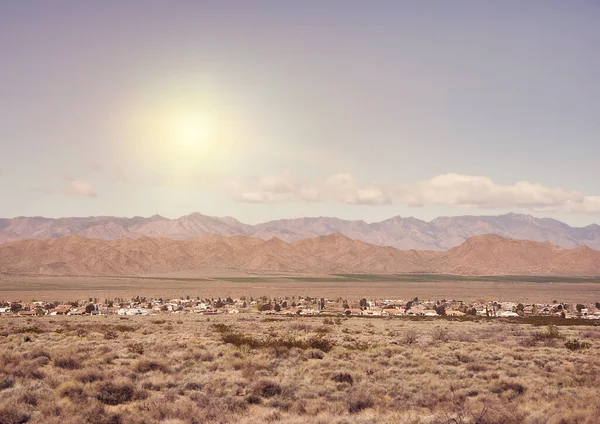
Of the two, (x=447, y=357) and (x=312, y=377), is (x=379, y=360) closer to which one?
(x=447, y=357)

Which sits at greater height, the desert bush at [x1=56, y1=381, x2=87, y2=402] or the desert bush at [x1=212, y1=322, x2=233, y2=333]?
the desert bush at [x1=56, y1=381, x2=87, y2=402]

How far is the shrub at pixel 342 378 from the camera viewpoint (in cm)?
1705

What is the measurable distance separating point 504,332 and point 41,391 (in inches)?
1335

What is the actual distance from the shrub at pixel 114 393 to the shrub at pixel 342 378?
693 cm

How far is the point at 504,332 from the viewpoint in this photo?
3781 centimetres

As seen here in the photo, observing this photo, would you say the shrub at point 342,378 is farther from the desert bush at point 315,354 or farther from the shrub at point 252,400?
the desert bush at point 315,354

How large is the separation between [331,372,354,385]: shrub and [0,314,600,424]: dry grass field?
4cm

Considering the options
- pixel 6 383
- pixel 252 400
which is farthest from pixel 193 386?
pixel 6 383

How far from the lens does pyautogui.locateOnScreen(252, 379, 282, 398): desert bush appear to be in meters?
15.2

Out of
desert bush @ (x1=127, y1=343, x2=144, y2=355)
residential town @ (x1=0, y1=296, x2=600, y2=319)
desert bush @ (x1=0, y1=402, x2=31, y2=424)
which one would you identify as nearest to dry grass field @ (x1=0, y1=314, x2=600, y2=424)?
desert bush @ (x1=0, y1=402, x2=31, y2=424)

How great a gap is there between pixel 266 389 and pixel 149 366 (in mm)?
5393

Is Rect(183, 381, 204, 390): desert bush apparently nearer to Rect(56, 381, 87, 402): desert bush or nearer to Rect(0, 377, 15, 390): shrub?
Rect(56, 381, 87, 402): desert bush

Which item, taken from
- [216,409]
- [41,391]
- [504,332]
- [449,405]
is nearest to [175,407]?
[216,409]

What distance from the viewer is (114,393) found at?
14.4 m
